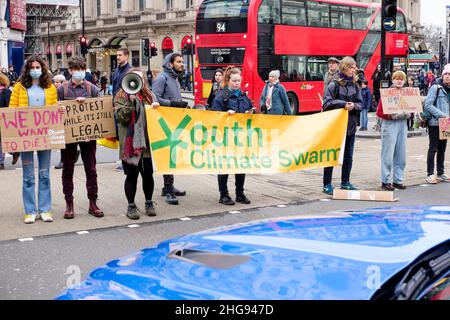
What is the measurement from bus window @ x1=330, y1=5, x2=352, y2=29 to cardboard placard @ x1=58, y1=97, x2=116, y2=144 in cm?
1866

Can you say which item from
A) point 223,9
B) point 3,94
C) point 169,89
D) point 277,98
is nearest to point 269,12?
point 223,9

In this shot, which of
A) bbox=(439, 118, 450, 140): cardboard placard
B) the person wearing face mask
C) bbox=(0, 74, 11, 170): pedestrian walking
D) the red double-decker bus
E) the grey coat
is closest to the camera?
the person wearing face mask

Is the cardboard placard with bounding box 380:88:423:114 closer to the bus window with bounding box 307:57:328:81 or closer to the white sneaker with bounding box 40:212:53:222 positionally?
the white sneaker with bounding box 40:212:53:222

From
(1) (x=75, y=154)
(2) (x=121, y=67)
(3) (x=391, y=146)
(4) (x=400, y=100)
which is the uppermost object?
(2) (x=121, y=67)

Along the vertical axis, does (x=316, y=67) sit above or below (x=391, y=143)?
above

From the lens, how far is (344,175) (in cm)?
1002

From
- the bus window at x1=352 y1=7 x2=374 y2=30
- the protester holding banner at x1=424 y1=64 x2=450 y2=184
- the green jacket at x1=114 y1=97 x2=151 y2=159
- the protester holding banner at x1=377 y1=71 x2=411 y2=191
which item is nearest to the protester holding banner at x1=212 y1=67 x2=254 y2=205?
the green jacket at x1=114 y1=97 x2=151 y2=159

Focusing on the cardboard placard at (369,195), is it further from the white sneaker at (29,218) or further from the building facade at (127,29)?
the building facade at (127,29)

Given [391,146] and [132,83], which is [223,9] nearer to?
[391,146]

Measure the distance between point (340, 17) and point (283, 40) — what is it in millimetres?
3675

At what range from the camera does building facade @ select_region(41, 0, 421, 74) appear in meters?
63.3

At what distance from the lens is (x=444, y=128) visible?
35.3ft
